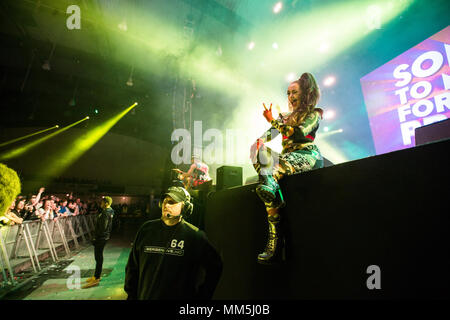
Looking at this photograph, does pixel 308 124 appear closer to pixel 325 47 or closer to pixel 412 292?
pixel 412 292

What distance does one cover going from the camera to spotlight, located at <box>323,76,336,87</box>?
19.7 feet

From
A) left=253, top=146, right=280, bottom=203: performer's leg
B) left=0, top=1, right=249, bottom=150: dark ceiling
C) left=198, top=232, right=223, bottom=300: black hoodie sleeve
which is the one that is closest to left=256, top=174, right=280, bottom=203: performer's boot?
left=253, top=146, right=280, bottom=203: performer's leg

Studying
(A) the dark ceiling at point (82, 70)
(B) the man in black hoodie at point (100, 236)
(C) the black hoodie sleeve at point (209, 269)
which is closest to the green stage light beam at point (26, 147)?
(A) the dark ceiling at point (82, 70)

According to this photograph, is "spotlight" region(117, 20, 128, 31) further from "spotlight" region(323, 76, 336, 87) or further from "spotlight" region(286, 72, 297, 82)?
"spotlight" region(323, 76, 336, 87)

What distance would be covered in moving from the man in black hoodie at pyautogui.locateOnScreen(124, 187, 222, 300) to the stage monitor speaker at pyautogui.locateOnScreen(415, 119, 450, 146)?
2.43 metres

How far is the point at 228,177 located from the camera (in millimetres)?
3170

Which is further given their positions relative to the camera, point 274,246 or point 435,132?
point 435,132

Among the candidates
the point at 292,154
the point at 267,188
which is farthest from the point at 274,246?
the point at 292,154

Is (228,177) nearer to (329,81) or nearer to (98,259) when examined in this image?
(98,259)

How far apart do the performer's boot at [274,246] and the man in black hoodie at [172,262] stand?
0.57 meters

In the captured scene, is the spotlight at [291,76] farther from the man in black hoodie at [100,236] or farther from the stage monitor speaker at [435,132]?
the man in black hoodie at [100,236]

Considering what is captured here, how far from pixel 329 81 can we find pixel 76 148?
732 inches
